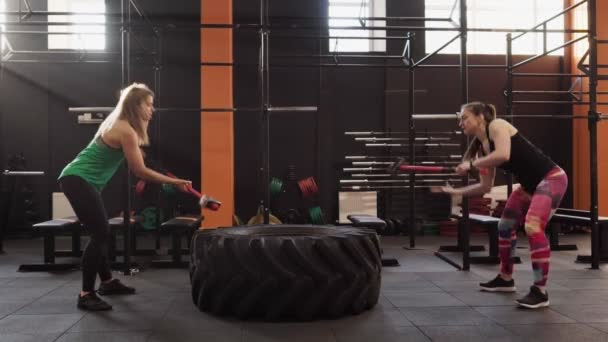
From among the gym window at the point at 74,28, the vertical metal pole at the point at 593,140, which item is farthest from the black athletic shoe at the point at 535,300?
the gym window at the point at 74,28

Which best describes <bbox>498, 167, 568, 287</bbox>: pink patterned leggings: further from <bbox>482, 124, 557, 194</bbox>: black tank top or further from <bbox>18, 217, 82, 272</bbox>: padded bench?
<bbox>18, 217, 82, 272</bbox>: padded bench

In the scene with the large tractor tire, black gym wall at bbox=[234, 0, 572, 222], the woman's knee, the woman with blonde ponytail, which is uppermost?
black gym wall at bbox=[234, 0, 572, 222]

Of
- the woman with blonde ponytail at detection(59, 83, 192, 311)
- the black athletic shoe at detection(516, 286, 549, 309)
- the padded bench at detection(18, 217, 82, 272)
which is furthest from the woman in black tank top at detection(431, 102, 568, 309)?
the padded bench at detection(18, 217, 82, 272)

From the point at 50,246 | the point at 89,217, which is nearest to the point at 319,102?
the point at 50,246

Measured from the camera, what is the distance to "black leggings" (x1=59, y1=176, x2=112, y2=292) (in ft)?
8.74

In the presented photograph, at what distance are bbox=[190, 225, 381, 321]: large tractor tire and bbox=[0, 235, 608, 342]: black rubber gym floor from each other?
0.07 meters

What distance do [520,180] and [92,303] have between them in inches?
97.3

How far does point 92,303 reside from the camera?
273 centimetres

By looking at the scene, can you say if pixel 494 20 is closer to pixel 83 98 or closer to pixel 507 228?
pixel 507 228

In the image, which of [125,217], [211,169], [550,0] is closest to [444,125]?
[550,0]

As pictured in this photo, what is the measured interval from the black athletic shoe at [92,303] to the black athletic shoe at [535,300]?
86.5 inches

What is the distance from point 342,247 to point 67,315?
4.77ft

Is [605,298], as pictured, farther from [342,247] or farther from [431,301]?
[342,247]

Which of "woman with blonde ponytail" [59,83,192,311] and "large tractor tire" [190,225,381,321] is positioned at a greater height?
"woman with blonde ponytail" [59,83,192,311]
